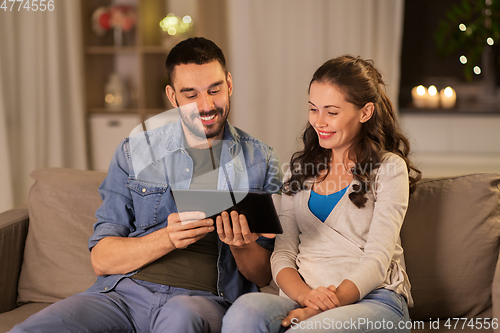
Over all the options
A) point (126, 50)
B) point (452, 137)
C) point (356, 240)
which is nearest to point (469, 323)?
point (356, 240)

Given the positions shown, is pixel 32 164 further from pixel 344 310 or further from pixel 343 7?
pixel 344 310

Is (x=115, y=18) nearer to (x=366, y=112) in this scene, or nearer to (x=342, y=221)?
(x=366, y=112)

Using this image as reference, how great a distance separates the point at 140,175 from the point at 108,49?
2161mm

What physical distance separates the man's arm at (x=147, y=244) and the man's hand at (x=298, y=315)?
275 millimetres

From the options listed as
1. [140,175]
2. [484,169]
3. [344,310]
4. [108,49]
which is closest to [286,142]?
[484,169]

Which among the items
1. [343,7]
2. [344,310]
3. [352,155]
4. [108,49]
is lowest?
[344,310]

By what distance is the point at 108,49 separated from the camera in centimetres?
318

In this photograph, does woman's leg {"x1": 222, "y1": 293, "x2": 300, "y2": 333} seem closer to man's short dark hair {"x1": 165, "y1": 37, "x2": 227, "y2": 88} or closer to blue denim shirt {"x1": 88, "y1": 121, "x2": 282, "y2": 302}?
blue denim shirt {"x1": 88, "y1": 121, "x2": 282, "y2": 302}

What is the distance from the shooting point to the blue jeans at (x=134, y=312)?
104cm

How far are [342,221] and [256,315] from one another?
35cm

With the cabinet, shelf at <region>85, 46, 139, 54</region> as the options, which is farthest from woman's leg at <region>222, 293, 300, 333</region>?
shelf at <region>85, 46, 139, 54</region>

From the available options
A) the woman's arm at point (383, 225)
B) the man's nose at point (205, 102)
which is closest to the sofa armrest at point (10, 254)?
the man's nose at point (205, 102)

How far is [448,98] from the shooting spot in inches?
114

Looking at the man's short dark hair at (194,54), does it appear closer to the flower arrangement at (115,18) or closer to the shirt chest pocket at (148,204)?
the shirt chest pocket at (148,204)
